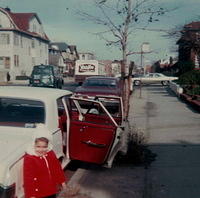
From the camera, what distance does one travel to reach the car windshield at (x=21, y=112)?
16.7 feet

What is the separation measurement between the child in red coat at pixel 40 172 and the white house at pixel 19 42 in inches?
1788

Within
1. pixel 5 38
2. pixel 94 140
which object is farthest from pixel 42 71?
pixel 94 140

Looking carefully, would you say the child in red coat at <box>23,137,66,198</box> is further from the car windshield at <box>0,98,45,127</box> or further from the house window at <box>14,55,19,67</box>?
the house window at <box>14,55,19,67</box>

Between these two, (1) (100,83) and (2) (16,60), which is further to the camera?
(2) (16,60)

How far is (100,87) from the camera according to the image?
1623cm

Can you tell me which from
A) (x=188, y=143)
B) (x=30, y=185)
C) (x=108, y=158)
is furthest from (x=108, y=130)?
(x=188, y=143)

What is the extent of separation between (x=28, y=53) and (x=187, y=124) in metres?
50.0

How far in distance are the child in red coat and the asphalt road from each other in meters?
1.72

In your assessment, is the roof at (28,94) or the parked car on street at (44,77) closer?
the roof at (28,94)

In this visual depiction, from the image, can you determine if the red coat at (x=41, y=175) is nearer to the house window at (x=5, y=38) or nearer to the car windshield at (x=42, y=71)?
the car windshield at (x=42, y=71)

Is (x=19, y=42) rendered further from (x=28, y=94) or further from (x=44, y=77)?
(x=28, y=94)

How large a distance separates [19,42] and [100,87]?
40642mm

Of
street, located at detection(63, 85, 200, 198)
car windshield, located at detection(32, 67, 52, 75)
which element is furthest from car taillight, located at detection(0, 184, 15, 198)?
car windshield, located at detection(32, 67, 52, 75)

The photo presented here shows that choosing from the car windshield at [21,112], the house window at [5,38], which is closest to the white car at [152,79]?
the house window at [5,38]
